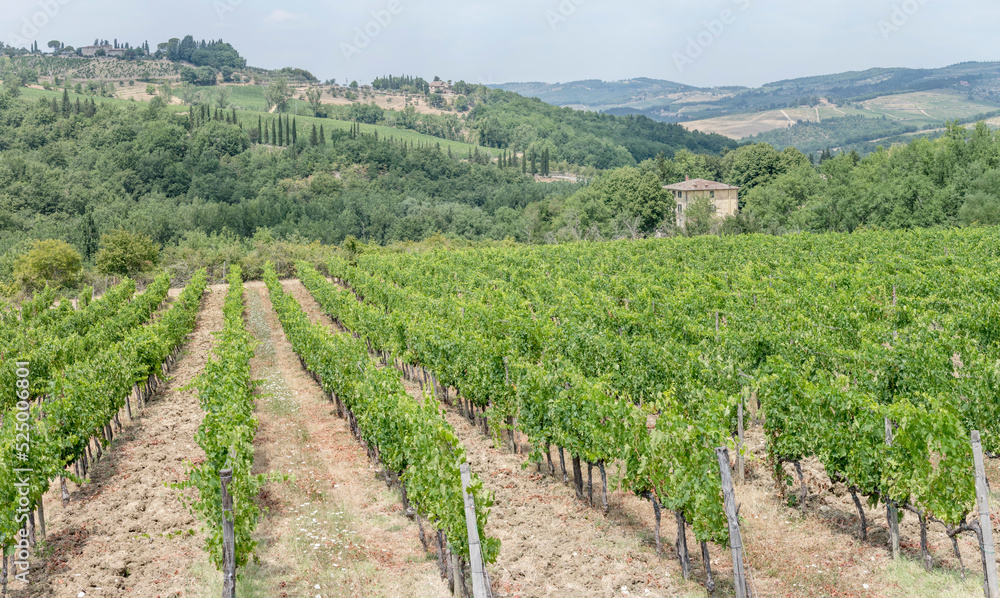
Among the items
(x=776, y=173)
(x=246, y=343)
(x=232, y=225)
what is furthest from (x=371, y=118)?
(x=246, y=343)

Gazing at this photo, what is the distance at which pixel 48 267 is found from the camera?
164 feet

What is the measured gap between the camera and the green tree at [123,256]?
51.7 m

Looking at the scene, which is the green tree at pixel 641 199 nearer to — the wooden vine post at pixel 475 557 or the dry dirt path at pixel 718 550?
the dry dirt path at pixel 718 550

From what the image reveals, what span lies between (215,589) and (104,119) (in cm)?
14840

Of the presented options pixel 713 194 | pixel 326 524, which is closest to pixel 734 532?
pixel 326 524

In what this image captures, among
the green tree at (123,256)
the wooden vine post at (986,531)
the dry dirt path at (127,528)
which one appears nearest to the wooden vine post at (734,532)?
the wooden vine post at (986,531)

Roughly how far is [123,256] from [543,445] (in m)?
49.7

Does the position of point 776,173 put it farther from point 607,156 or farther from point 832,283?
point 607,156

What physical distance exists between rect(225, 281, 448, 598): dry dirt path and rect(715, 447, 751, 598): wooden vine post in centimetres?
387

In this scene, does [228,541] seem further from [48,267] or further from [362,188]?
[362,188]

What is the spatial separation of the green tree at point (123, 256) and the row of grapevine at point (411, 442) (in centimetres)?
4265

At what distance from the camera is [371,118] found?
197 meters

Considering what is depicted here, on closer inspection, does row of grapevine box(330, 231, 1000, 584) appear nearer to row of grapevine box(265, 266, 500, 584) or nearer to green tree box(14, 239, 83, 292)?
row of grapevine box(265, 266, 500, 584)

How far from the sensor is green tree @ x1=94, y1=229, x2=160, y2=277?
5166 cm
